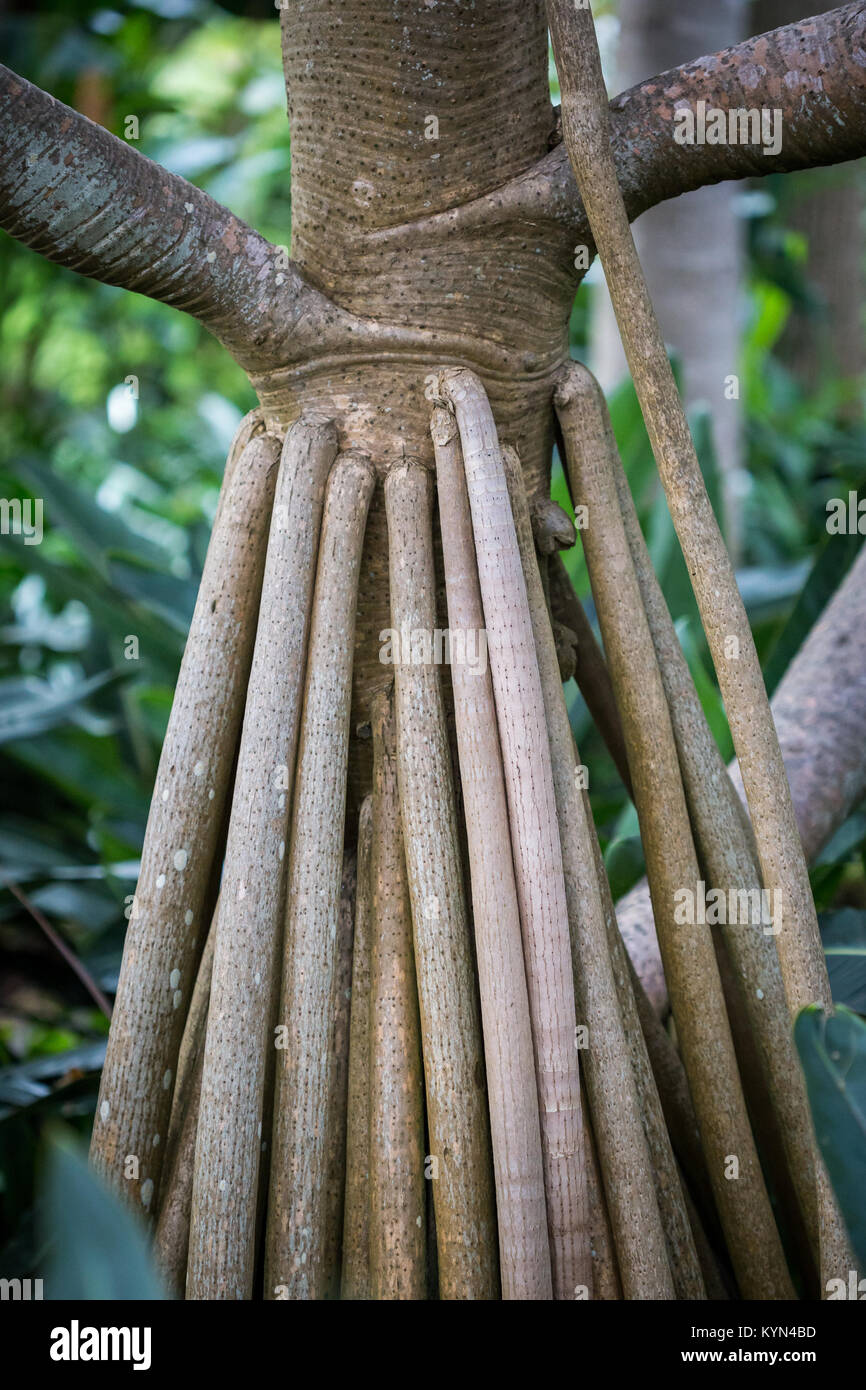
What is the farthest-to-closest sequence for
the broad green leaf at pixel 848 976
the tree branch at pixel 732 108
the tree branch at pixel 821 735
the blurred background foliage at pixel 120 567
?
1. the blurred background foliage at pixel 120 567
2. the tree branch at pixel 821 735
3. the broad green leaf at pixel 848 976
4. the tree branch at pixel 732 108

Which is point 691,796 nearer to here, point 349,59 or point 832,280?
point 349,59

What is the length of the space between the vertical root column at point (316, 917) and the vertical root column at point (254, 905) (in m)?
0.01

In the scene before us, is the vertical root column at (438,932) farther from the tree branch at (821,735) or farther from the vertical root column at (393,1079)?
the tree branch at (821,735)

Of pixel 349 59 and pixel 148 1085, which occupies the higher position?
pixel 349 59

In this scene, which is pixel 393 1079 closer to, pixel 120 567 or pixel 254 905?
pixel 254 905

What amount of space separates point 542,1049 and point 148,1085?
13.5 inches

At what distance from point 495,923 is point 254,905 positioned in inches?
7.8

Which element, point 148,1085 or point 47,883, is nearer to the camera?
point 148,1085

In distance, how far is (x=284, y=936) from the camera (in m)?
0.93

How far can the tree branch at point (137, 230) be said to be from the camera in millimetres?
795

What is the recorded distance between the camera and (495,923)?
0.87 meters

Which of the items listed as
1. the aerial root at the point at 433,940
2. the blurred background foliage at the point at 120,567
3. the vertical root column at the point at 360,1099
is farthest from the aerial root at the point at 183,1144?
the blurred background foliage at the point at 120,567
